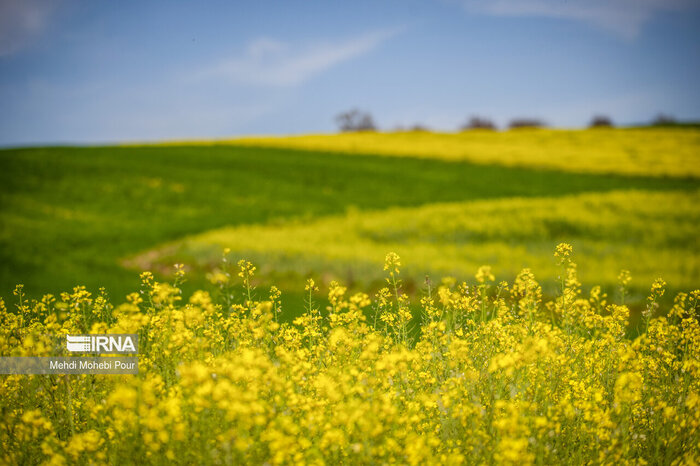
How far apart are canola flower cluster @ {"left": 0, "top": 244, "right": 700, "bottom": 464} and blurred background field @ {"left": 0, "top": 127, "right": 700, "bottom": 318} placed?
7134 millimetres

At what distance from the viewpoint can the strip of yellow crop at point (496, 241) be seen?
13320mm

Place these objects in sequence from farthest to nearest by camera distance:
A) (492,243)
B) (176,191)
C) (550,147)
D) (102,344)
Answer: (550,147), (176,191), (492,243), (102,344)

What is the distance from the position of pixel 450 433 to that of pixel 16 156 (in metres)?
43.9

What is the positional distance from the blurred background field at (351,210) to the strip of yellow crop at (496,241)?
0.08 meters

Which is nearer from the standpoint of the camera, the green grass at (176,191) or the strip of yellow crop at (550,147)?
the green grass at (176,191)

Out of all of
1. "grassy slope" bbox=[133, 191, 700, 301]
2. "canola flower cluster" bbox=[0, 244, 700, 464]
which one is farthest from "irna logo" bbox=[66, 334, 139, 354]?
"grassy slope" bbox=[133, 191, 700, 301]

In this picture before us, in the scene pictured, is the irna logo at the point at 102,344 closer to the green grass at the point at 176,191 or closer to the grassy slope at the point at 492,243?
the green grass at the point at 176,191

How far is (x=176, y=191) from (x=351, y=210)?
12.1 metres

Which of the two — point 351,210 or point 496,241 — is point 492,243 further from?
point 351,210

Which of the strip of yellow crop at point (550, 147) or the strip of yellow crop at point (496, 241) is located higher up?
the strip of yellow crop at point (550, 147)

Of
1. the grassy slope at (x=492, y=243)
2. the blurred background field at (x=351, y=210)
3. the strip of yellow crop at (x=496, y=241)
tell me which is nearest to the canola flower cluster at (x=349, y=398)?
A: the blurred background field at (x=351, y=210)

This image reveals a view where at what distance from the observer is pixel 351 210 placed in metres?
26.2

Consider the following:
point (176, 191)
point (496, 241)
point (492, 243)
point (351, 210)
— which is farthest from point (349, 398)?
point (176, 191)

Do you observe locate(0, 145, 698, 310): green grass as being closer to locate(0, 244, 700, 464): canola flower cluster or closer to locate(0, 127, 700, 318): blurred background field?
locate(0, 127, 700, 318): blurred background field
